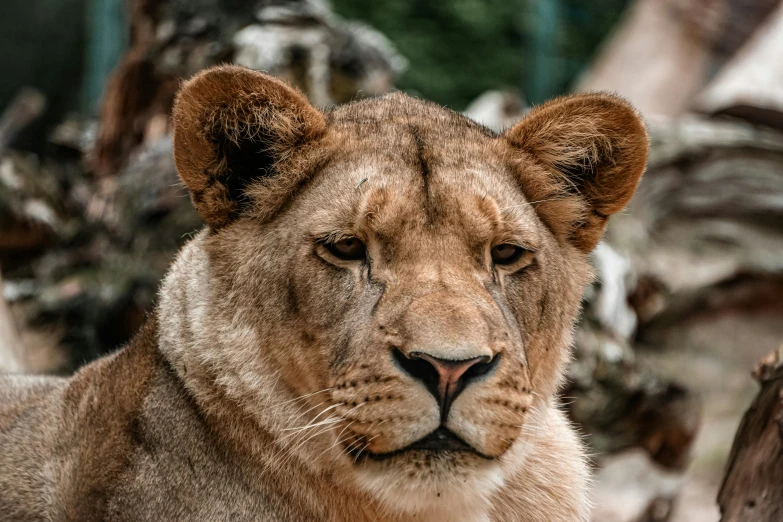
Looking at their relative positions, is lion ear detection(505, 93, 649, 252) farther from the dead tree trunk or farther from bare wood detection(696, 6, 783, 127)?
bare wood detection(696, 6, 783, 127)

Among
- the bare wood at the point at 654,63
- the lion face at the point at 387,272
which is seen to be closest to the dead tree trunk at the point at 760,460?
the lion face at the point at 387,272

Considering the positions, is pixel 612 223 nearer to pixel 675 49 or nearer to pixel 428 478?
pixel 428 478

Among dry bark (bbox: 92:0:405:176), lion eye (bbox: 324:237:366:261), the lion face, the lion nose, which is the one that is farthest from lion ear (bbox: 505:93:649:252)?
dry bark (bbox: 92:0:405:176)

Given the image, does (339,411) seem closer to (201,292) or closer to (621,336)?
(201,292)

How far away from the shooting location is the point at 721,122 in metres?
10.4

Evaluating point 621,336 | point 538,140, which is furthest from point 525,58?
point 538,140

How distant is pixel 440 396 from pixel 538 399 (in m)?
0.87

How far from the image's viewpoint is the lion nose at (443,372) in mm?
2846

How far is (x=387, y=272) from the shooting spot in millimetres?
3242

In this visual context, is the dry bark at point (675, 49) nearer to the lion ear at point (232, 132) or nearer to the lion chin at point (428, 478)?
the lion ear at point (232, 132)

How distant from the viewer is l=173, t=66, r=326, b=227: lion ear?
133 inches

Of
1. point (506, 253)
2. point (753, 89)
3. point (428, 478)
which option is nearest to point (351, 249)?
point (506, 253)

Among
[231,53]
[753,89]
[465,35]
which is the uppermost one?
[753,89]

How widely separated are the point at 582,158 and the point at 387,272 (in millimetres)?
1131
